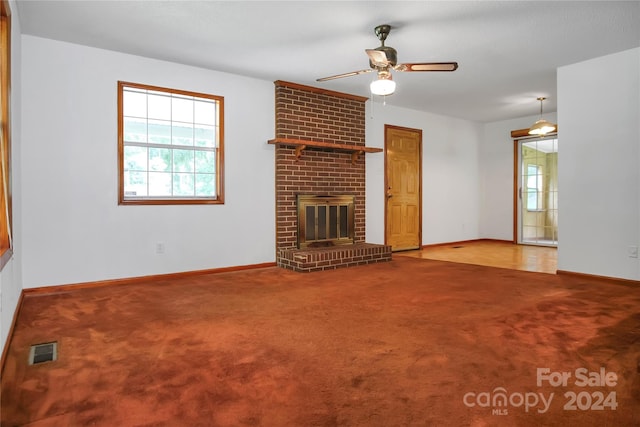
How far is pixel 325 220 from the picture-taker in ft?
19.0

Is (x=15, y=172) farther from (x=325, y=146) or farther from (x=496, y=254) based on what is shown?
(x=496, y=254)

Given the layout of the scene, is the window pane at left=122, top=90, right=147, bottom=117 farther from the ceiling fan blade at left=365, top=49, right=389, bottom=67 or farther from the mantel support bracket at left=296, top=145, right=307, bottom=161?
the ceiling fan blade at left=365, top=49, right=389, bottom=67

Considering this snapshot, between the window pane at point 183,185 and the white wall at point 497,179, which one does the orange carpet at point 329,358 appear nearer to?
the window pane at point 183,185

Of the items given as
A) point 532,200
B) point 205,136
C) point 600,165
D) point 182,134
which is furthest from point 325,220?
point 532,200

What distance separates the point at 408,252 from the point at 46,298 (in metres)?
5.15

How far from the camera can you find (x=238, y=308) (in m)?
3.28

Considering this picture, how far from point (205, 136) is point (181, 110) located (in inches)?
15.7

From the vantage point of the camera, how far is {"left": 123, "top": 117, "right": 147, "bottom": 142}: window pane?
14.3ft

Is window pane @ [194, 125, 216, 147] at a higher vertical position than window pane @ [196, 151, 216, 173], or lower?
higher

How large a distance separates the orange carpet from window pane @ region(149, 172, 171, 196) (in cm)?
119

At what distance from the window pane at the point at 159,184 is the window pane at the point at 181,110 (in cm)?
67

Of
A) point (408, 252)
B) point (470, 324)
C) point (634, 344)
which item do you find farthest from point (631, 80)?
point (408, 252)

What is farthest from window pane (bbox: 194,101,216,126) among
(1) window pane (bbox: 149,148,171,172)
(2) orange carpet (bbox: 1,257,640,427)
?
(2) orange carpet (bbox: 1,257,640,427)

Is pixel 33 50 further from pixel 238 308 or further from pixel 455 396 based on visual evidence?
pixel 455 396
